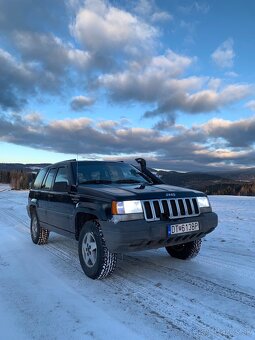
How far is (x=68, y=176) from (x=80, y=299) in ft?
8.54

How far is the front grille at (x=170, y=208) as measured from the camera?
494cm

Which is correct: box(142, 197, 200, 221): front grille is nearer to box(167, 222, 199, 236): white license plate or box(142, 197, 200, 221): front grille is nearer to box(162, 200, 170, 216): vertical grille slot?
box(162, 200, 170, 216): vertical grille slot

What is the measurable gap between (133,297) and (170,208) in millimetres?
1423

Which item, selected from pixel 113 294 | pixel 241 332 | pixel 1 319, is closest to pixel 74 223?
pixel 113 294

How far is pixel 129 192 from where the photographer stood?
5.09m

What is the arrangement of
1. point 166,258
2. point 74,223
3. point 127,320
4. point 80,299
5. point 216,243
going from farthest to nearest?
1. point 216,243
2. point 166,258
3. point 74,223
4. point 80,299
5. point 127,320

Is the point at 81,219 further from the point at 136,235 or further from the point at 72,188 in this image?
the point at 136,235

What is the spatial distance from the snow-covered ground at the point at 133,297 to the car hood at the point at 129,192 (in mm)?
1220

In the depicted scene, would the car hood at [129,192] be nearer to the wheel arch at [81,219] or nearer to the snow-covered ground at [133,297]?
the wheel arch at [81,219]

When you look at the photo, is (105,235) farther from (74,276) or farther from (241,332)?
(241,332)

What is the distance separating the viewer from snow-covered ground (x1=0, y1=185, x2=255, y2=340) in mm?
3445

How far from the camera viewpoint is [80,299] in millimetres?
4316

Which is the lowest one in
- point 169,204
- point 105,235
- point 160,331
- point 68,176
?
point 160,331

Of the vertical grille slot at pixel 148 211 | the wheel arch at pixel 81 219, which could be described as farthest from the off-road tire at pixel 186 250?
the wheel arch at pixel 81 219
